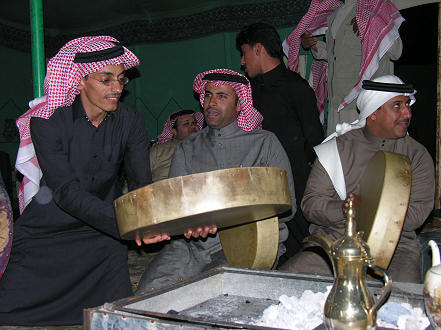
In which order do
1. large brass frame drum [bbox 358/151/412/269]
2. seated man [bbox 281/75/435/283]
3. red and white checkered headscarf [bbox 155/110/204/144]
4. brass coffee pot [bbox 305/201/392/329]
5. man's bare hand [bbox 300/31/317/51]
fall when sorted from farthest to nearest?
red and white checkered headscarf [bbox 155/110/204/144]
man's bare hand [bbox 300/31/317/51]
seated man [bbox 281/75/435/283]
large brass frame drum [bbox 358/151/412/269]
brass coffee pot [bbox 305/201/392/329]

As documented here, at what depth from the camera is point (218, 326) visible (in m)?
1.74

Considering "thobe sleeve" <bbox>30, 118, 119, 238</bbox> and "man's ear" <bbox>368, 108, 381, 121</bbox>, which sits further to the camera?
"man's ear" <bbox>368, 108, 381, 121</bbox>

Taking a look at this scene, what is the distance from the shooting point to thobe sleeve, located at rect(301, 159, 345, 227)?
11.3 ft

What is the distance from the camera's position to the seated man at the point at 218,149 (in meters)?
3.59

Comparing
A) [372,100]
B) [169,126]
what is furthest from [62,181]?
[169,126]

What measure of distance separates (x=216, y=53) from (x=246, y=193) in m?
5.61

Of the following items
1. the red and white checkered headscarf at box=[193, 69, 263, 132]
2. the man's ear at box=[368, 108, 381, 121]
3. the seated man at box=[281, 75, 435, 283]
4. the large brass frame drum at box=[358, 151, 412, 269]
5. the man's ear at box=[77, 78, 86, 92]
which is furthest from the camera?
the red and white checkered headscarf at box=[193, 69, 263, 132]

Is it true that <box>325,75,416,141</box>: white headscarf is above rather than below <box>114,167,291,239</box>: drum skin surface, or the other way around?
above

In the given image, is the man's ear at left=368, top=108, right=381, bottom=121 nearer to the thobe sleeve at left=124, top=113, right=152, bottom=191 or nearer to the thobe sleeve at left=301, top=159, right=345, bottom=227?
the thobe sleeve at left=301, top=159, right=345, bottom=227

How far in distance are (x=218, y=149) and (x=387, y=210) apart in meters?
1.74

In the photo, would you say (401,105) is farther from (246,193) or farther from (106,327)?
(106,327)

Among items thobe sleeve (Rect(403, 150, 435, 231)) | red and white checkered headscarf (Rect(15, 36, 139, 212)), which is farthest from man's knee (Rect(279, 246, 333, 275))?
red and white checkered headscarf (Rect(15, 36, 139, 212))

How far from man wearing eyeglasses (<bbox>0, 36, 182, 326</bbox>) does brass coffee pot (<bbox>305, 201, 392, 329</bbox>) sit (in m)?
1.87

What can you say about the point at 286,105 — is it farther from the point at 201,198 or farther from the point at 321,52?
the point at 201,198
